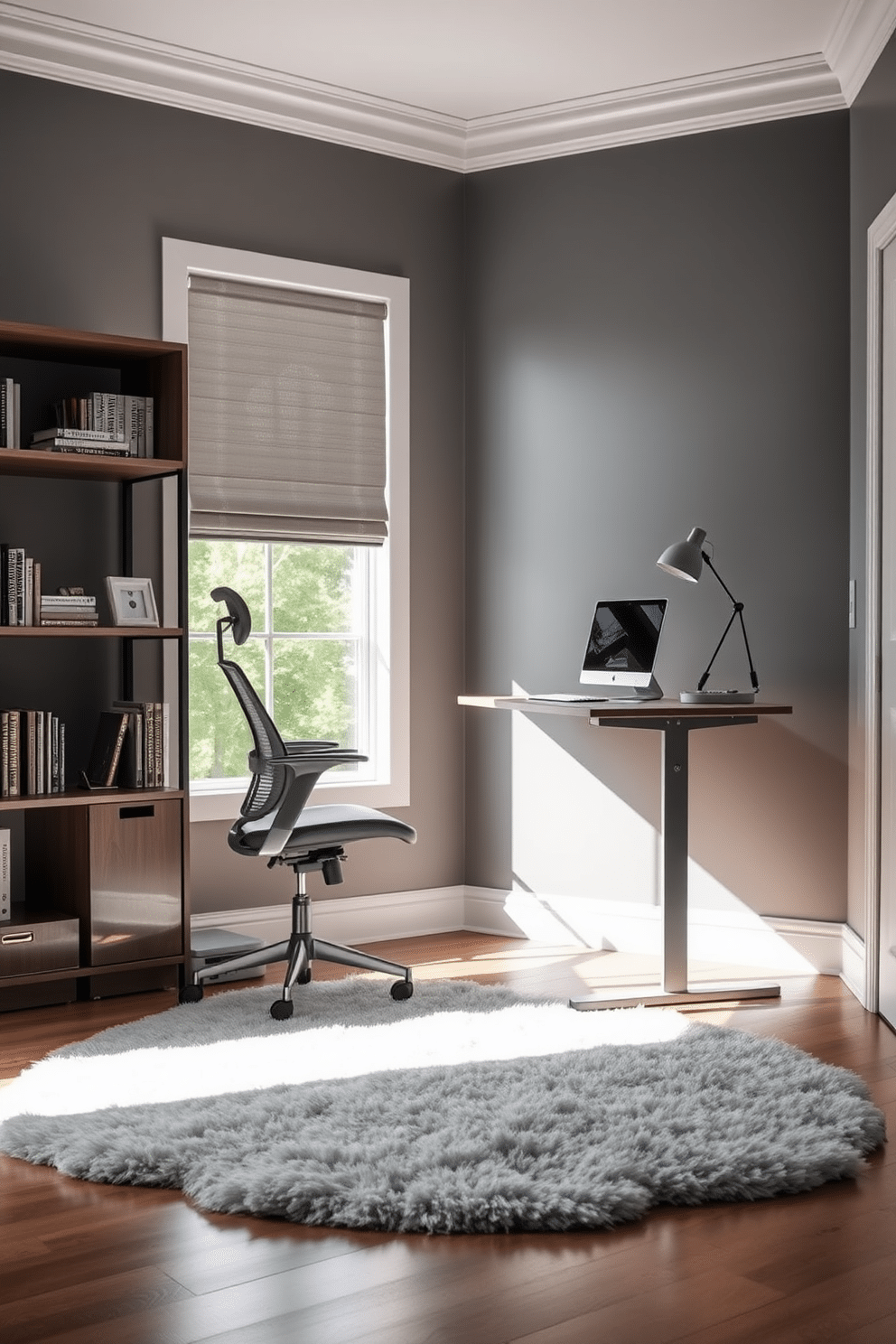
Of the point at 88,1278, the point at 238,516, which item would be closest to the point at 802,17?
the point at 238,516

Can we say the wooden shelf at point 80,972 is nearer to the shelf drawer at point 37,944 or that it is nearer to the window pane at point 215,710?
the shelf drawer at point 37,944

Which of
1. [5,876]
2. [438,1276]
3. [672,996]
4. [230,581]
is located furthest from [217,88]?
[438,1276]

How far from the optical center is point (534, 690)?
505 cm

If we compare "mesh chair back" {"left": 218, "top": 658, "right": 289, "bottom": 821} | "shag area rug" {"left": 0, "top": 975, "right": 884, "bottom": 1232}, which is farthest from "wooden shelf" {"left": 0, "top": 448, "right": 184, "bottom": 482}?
"shag area rug" {"left": 0, "top": 975, "right": 884, "bottom": 1232}

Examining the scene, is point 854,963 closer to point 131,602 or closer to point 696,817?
point 696,817

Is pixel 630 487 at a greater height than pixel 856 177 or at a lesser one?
lesser

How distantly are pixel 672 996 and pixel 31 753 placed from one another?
1962 mm

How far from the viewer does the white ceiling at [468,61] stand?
413cm

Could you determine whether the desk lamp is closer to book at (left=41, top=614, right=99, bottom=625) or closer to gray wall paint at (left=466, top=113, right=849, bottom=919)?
gray wall paint at (left=466, top=113, right=849, bottom=919)

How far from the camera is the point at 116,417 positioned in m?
4.19

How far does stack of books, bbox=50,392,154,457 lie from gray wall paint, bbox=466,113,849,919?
4.60 ft

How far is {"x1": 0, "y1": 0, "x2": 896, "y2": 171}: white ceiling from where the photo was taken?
13.5ft

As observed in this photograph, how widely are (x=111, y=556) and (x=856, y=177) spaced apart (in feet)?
8.55

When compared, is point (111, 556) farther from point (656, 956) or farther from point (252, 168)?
point (656, 956)
